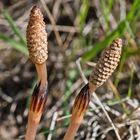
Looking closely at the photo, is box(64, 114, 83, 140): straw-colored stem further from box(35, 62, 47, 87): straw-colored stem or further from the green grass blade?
the green grass blade

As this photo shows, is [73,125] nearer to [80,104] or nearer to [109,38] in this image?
[80,104]

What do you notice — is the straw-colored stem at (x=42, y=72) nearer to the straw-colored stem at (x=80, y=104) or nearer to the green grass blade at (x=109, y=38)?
the straw-colored stem at (x=80, y=104)

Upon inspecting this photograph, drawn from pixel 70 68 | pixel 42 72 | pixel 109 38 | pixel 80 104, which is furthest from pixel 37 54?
pixel 70 68

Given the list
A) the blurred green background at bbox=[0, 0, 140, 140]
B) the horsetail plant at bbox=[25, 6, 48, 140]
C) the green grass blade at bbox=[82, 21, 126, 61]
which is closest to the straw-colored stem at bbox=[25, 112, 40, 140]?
the horsetail plant at bbox=[25, 6, 48, 140]

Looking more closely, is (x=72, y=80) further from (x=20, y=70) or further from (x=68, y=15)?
(x=68, y=15)

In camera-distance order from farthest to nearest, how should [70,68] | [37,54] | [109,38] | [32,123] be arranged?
[70,68]
[109,38]
[32,123]
[37,54]

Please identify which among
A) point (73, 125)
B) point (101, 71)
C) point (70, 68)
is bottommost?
point (70, 68)

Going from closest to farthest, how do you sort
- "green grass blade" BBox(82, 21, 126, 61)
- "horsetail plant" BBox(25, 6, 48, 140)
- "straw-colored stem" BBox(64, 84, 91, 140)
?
"horsetail plant" BBox(25, 6, 48, 140)
"straw-colored stem" BBox(64, 84, 91, 140)
"green grass blade" BBox(82, 21, 126, 61)

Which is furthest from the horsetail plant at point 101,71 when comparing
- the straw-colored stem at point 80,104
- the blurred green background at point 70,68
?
the blurred green background at point 70,68
